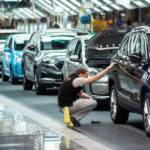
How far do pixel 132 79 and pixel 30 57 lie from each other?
10856mm

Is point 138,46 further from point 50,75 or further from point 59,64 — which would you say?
point 50,75

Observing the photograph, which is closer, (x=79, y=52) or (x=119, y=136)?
(x=119, y=136)

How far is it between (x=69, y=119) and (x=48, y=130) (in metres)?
1.03

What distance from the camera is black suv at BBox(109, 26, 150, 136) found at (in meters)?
11.8

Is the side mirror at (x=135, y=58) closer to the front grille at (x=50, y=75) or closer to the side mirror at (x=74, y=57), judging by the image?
the side mirror at (x=74, y=57)

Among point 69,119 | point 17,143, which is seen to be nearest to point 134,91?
point 69,119

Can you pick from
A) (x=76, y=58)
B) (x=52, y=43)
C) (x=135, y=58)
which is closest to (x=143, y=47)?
(x=135, y=58)

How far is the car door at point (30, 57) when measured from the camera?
72.3 feet

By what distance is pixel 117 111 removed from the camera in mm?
13680

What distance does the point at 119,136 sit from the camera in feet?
39.7

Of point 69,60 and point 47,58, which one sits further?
point 47,58

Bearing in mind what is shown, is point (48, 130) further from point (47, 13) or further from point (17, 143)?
point (47, 13)

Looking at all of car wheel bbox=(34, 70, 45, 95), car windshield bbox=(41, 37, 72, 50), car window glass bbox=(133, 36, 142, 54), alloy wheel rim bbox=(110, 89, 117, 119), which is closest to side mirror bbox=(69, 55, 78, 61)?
alloy wheel rim bbox=(110, 89, 117, 119)

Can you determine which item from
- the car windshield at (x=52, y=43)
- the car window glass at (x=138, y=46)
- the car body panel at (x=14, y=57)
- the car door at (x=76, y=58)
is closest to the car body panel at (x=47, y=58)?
the car windshield at (x=52, y=43)
